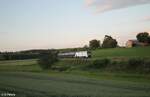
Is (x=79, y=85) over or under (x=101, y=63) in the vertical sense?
under

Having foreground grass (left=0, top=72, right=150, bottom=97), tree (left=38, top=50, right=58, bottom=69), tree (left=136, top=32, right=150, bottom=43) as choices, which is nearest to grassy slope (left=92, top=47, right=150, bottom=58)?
tree (left=38, top=50, right=58, bottom=69)

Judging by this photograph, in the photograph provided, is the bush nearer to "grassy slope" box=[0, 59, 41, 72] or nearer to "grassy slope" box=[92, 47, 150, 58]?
"grassy slope" box=[0, 59, 41, 72]

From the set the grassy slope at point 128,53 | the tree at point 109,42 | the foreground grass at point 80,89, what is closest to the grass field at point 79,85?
the foreground grass at point 80,89

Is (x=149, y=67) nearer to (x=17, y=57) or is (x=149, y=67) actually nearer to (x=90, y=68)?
(x=90, y=68)

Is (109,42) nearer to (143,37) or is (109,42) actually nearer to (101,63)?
(143,37)

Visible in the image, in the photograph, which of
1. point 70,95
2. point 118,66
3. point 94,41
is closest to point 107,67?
point 118,66

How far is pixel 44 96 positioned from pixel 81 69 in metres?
33.2

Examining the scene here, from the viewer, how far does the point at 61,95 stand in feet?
70.4

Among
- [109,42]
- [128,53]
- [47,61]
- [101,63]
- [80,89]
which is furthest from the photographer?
[109,42]

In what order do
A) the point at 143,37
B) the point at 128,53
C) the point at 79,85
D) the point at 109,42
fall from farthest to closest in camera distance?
the point at 143,37
the point at 109,42
the point at 128,53
the point at 79,85

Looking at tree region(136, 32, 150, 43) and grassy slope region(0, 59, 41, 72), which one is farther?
tree region(136, 32, 150, 43)

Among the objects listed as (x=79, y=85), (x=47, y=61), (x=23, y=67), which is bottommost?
(x=23, y=67)

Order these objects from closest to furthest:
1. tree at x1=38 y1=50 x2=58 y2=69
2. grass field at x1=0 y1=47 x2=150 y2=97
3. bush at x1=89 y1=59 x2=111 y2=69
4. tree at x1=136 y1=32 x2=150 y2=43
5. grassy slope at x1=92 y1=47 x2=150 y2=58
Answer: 1. grass field at x1=0 y1=47 x2=150 y2=97
2. bush at x1=89 y1=59 x2=111 y2=69
3. tree at x1=38 y1=50 x2=58 y2=69
4. grassy slope at x1=92 y1=47 x2=150 y2=58
5. tree at x1=136 y1=32 x2=150 y2=43

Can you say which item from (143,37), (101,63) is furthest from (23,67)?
(143,37)
